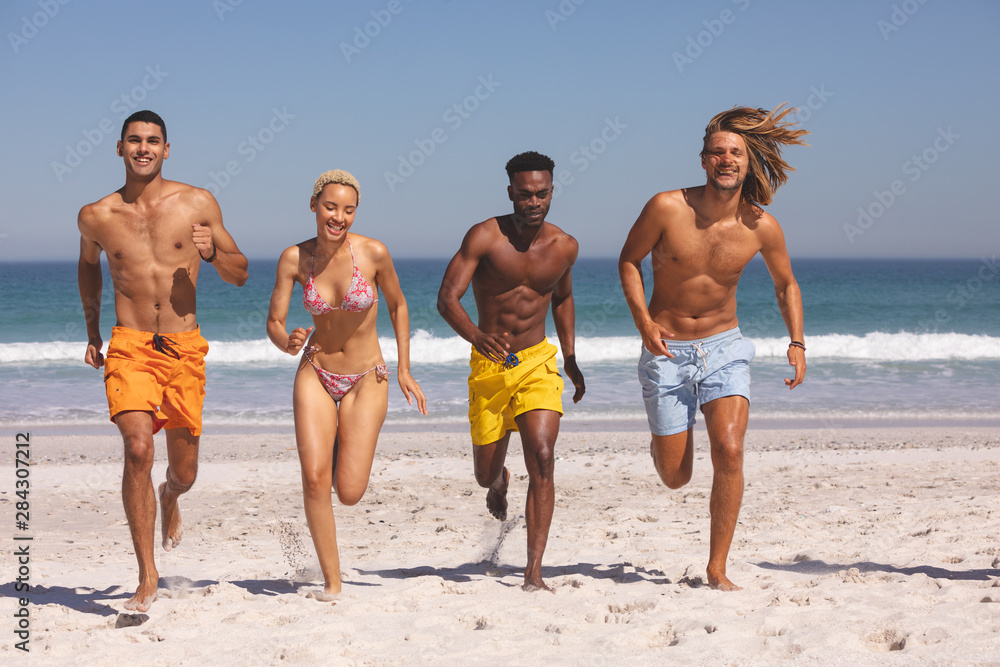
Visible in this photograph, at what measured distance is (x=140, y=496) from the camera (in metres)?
4.67

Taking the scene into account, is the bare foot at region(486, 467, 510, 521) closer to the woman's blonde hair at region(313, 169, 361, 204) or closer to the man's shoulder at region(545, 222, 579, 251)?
the man's shoulder at region(545, 222, 579, 251)

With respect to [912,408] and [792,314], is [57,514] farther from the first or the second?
[912,408]

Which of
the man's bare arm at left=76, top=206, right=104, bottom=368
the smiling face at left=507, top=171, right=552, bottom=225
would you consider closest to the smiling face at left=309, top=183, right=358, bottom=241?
the smiling face at left=507, top=171, right=552, bottom=225

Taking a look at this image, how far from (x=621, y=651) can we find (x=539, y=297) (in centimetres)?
203

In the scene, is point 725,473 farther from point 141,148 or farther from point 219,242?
point 141,148

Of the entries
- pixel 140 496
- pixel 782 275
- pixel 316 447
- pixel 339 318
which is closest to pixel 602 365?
pixel 782 275

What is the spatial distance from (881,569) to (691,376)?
156cm

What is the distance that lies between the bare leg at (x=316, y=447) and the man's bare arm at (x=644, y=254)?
1672 millimetres

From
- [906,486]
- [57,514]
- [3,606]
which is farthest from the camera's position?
[906,486]

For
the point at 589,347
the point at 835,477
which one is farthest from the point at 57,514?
the point at 589,347

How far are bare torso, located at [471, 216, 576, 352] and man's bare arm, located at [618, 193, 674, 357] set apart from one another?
355mm

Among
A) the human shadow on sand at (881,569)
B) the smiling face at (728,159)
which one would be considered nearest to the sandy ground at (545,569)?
the human shadow on sand at (881,569)

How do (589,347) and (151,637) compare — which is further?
(589,347)

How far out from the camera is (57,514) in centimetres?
754
